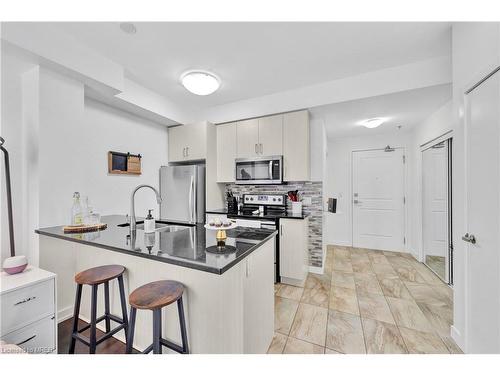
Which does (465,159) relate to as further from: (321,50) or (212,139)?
(212,139)

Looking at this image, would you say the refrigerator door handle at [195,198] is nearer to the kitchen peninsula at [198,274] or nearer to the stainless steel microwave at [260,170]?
the stainless steel microwave at [260,170]

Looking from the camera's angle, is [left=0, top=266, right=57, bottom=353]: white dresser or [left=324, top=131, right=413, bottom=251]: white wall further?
[left=324, top=131, right=413, bottom=251]: white wall

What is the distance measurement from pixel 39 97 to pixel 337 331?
339cm

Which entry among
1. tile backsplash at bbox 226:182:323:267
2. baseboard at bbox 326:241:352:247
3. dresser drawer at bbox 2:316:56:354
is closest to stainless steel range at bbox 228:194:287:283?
tile backsplash at bbox 226:182:323:267

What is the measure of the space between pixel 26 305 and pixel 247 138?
2.85m

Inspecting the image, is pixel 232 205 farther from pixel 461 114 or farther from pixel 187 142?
pixel 461 114

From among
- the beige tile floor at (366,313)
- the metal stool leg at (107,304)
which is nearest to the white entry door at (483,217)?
the beige tile floor at (366,313)

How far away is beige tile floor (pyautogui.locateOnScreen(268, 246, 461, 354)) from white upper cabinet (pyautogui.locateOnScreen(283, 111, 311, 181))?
152 centimetres

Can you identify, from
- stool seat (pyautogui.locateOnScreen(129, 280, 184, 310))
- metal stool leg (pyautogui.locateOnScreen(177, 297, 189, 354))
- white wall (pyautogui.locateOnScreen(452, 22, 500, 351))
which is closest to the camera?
stool seat (pyautogui.locateOnScreen(129, 280, 184, 310))

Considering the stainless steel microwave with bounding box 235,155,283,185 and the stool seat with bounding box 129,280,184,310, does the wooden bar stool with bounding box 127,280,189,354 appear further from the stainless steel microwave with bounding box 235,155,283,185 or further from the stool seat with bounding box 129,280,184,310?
the stainless steel microwave with bounding box 235,155,283,185

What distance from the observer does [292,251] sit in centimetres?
273

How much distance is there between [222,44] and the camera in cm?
193

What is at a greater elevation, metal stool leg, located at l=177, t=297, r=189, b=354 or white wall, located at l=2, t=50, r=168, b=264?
white wall, located at l=2, t=50, r=168, b=264

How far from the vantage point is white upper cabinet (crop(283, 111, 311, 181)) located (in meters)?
2.86
